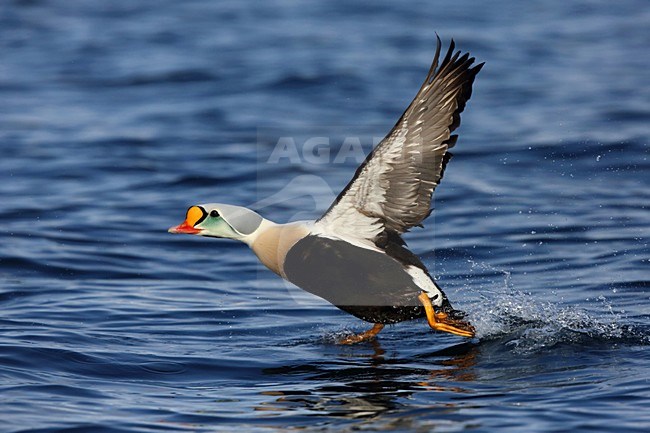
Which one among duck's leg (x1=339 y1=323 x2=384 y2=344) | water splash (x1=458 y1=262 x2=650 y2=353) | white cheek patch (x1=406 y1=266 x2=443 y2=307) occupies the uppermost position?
white cheek patch (x1=406 y1=266 x2=443 y2=307)

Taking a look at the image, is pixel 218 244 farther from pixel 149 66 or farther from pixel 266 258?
pixel 149 66

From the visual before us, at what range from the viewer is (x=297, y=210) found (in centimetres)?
1199

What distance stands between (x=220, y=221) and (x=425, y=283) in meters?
1.39

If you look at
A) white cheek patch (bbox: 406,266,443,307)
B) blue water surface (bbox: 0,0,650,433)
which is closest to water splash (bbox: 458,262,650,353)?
blue water surface (bbox: 0,0,650,433)

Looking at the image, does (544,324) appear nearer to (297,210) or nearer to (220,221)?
(220,221)

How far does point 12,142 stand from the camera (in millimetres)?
15008

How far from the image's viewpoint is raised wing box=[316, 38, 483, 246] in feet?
21.5

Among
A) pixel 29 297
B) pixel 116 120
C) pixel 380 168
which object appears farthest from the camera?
pixel 116 120

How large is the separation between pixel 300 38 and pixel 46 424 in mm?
14890

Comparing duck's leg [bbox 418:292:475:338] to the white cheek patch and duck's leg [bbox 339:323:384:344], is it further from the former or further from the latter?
duck's leg [bbox 339:323:384:344]

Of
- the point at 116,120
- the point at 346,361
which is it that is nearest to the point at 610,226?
the point at 346,361

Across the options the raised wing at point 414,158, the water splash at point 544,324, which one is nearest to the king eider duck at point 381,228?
the raised wing at point 414,158

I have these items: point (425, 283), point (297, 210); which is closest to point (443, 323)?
point (425, 283)

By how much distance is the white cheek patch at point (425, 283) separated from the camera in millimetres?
7062
